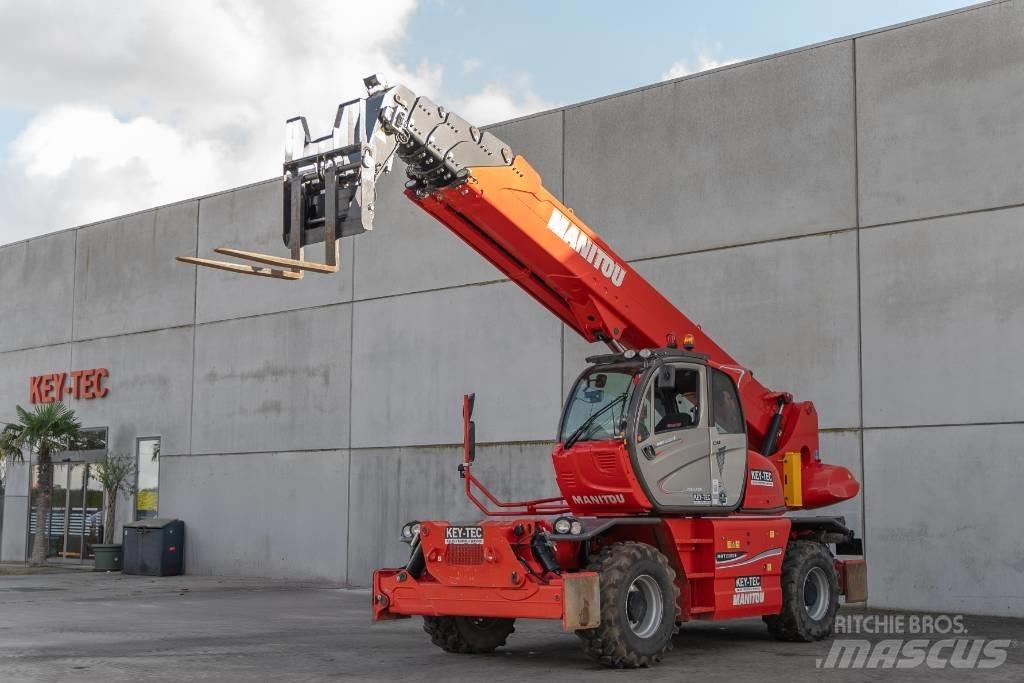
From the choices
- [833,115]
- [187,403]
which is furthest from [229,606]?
[833,115]

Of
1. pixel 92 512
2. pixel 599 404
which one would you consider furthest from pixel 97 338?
pixel 599 404

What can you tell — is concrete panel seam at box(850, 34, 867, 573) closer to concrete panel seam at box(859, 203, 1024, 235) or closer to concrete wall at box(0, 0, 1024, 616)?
concrete wall at box(0, 0, 1024, 616)

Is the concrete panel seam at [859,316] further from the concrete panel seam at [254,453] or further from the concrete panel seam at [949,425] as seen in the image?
the concrete panel seam at [254,453]

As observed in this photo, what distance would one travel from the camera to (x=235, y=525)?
25.5 metres

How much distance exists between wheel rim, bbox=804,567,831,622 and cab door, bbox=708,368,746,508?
1590mm

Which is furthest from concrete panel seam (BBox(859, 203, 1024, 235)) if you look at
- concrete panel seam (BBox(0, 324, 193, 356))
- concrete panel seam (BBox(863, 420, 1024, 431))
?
concrete panel seam (BBox(0, 324, 193, 356))

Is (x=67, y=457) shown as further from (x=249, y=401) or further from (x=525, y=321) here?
(x=525, y=321)

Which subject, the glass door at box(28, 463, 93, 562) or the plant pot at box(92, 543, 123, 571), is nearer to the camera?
the plant pot at box(92, 543, 123, 571)

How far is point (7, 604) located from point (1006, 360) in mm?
15161

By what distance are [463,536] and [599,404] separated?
77.1 inches

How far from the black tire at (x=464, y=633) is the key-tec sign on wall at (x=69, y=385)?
61.8ft

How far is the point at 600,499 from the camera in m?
12.0

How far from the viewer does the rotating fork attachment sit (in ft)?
33.2

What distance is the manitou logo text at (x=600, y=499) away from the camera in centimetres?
1189
